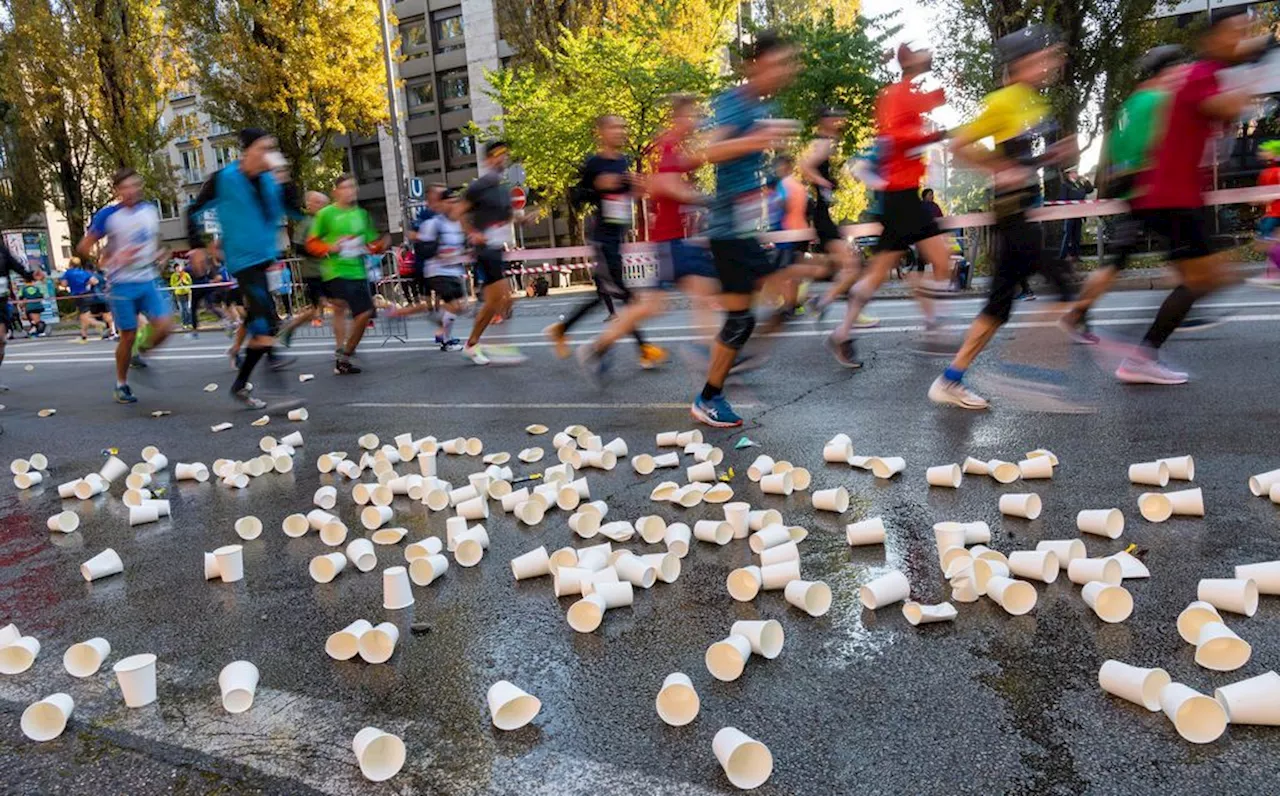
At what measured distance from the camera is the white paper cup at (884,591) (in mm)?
2988

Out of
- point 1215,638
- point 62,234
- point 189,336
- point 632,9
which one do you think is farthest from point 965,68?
point 62,234

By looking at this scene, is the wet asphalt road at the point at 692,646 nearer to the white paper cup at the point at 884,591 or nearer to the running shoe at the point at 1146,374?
the white paper cup at the point at 884,591

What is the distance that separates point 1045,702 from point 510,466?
12.0 ft

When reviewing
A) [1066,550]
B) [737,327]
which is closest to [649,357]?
[737,327]

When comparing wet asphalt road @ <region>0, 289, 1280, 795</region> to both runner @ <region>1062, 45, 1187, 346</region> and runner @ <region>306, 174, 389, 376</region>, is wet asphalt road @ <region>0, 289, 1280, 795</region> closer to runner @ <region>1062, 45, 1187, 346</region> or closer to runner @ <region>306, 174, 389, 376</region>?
runner @ <region>1062, 45, 1187, 346</region>

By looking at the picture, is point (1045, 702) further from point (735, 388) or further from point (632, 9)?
point (632, 9)

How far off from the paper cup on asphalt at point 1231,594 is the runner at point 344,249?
327 inches

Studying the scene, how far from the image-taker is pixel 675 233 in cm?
705

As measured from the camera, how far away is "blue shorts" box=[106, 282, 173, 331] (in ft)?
27.9

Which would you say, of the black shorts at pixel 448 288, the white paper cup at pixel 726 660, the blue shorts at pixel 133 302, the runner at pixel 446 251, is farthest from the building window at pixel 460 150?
the white paper cup at pixel 726 660

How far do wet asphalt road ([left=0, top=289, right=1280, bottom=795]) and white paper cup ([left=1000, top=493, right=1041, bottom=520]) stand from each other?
0.19ft

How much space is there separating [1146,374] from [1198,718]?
4.78 metres

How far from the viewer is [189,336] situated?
2045cm

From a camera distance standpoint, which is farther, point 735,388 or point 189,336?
point 189,336
